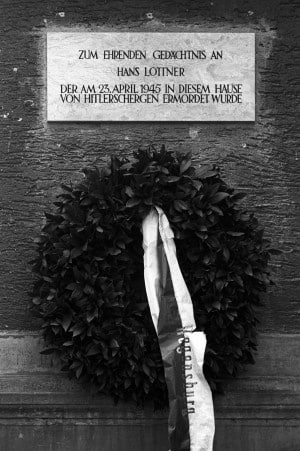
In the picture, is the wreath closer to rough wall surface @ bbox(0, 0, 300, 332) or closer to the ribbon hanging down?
the ribbon hanging down

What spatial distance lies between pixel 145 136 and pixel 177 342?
5.25 ft

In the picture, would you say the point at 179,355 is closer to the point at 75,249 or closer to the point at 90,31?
the point at 75,249

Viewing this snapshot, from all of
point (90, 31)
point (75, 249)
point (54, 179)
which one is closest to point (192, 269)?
point (75, 249)

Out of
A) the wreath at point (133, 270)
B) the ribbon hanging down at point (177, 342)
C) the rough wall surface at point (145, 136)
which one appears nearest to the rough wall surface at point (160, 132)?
the rough wall surface at point (145, 136)

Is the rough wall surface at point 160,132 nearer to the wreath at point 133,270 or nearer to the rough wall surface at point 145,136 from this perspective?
the rough wall surface at point 145,136

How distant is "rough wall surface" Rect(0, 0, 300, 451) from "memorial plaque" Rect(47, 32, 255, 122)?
0.08 meters

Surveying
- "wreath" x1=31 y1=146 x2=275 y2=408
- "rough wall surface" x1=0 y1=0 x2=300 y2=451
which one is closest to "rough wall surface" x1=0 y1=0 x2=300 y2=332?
"rough wall surface" x1=0 y1=0 x2=300 y2=451

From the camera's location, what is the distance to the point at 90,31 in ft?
22.0

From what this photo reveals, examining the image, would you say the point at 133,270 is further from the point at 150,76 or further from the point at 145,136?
the point at 150,76

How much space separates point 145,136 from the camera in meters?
6.73

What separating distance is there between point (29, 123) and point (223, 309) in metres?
1.98

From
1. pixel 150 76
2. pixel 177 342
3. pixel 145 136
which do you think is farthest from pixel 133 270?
pixel 150 76

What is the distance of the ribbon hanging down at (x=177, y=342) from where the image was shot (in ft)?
19.5

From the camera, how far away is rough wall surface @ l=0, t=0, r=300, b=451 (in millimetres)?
6660
